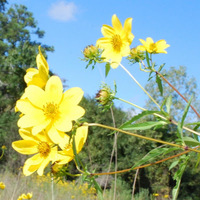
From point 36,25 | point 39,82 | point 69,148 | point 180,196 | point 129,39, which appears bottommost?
point 180,196

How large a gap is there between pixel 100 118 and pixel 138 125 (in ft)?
18.3

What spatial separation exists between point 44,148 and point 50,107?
7 cm

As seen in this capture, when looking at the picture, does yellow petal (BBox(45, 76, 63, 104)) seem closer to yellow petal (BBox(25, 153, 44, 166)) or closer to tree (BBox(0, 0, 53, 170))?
yellow petal (BBox(25, 153, 44, 166))

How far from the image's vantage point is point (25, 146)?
22.5 inches

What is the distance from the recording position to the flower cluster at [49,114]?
1.63ft

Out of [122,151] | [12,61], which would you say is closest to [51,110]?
[122,151]

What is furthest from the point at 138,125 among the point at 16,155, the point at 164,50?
the point at 16,155

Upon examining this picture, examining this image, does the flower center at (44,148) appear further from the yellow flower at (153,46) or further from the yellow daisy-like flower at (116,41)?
the yellow flower at (153,46)

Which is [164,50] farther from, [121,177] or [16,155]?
[16,155]

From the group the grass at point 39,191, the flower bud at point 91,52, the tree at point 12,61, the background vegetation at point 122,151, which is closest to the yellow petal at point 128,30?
the flower bud at point 91,52

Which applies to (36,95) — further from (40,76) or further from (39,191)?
(39,191)

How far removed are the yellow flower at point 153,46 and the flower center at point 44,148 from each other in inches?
16.6

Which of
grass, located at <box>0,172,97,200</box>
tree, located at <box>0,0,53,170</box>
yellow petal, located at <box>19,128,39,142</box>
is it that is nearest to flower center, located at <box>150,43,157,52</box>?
yellow petal, located at <box>19,128,39,142</box>

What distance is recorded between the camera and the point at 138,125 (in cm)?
53
